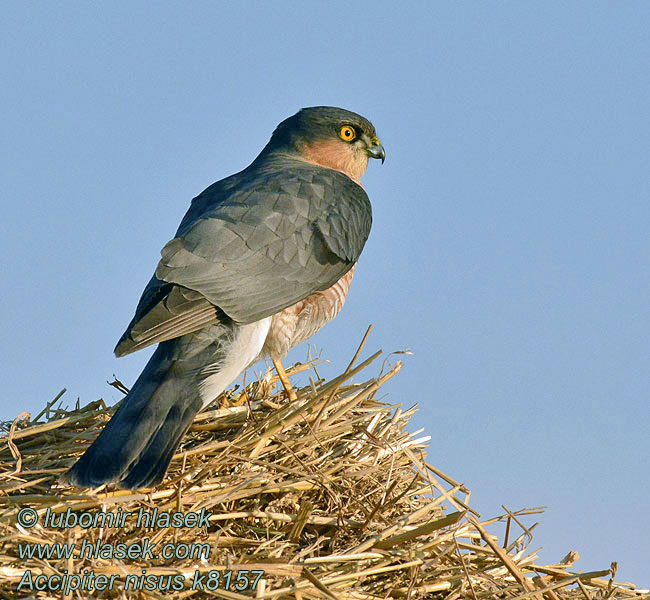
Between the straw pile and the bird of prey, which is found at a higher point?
the bird of prey

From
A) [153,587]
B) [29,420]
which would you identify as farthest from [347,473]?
[29,420]

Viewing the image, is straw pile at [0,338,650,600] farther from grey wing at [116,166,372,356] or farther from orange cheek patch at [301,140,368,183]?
orange cheek patch at [301,140,368,183]

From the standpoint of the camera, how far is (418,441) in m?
4.04

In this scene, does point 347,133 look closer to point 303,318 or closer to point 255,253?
point 303,318

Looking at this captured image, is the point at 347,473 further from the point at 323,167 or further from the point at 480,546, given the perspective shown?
the point at 323,167

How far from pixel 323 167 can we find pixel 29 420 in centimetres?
222

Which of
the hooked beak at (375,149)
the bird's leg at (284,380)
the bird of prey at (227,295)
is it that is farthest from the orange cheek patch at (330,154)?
the bird's leg at (284,380)

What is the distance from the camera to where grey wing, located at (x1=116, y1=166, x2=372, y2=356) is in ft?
11.7

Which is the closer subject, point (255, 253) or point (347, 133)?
point (255, 253)

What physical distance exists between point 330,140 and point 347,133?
0.41 feet

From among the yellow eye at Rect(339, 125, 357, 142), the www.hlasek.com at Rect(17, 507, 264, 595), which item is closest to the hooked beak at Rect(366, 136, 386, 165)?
the yellow eye at Rect(339, 125, 357, 142)

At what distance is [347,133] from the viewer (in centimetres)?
526

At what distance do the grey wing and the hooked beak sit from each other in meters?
0.62

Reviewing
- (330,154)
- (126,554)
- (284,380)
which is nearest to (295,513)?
(126,554)
